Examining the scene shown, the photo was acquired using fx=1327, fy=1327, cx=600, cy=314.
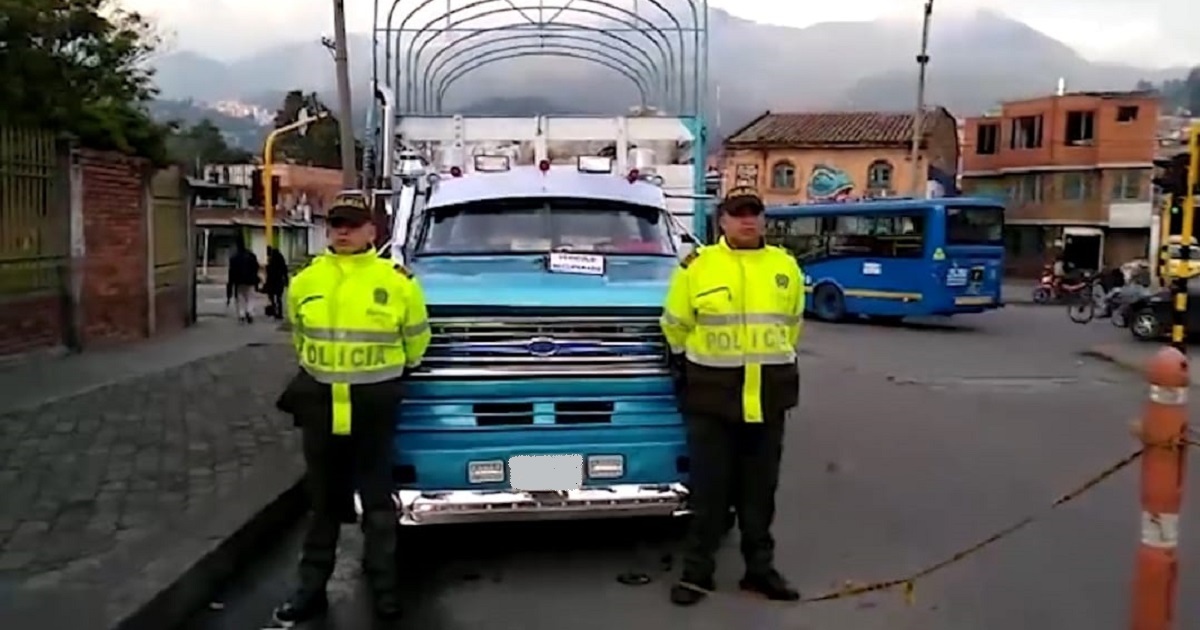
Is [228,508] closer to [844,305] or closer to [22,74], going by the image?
[22,74]

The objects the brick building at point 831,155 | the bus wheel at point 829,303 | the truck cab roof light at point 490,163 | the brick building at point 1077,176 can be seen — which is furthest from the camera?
the brick building at point 831,155

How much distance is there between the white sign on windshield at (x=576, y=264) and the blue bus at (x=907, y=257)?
20.7m

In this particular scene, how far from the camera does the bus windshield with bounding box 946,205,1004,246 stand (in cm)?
2695

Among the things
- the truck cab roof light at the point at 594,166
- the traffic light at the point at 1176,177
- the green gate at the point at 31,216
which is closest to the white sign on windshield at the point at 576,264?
the truck cab roof light at the point at 594,166

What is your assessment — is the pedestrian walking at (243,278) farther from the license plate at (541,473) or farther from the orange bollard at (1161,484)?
the orange bollard at (1161,484)

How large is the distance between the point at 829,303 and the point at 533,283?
23910mm

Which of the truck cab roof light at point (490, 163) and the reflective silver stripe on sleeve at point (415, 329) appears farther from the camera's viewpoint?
the truck cab roof light at point (490, 163)

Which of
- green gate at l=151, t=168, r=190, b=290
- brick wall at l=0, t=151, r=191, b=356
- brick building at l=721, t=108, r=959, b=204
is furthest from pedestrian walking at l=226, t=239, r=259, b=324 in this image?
brick building at l=721, t=108, r=959, b=204

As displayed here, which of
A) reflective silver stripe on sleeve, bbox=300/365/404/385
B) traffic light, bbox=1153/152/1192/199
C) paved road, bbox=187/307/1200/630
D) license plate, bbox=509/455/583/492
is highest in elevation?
traffic light, bbox=1153/152/1192/199

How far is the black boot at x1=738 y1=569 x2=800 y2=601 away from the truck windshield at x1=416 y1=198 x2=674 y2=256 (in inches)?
95.3

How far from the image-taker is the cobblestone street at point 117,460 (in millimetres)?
6488

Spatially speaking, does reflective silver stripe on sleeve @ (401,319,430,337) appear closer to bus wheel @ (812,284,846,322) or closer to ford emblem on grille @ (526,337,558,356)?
ford emblem on grille @ (526,337,558,356)

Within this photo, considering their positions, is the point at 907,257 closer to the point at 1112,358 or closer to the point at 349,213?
the point at 1112,358

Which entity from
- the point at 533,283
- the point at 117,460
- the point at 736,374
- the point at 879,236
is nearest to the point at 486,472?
the point at 533,283
